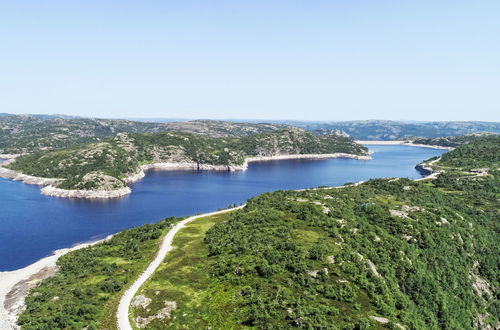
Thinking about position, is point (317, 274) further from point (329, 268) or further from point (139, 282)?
point (139, 282)

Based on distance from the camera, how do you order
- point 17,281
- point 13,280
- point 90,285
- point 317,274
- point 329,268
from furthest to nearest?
point 13,280, point 17,281, point 90,285, point 329,268, point 317,274

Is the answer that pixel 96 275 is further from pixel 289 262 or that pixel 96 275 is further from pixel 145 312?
pixel 289 262

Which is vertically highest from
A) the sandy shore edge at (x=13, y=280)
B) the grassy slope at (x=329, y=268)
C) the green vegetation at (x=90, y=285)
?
the grassy slope at (x=329, y=268)

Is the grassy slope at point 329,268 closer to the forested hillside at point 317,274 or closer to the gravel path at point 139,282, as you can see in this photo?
the forested hillside at point 317,274

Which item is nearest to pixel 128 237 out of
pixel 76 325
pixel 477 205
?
pixel 76 325

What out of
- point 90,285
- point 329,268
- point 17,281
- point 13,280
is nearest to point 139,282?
point 90,285

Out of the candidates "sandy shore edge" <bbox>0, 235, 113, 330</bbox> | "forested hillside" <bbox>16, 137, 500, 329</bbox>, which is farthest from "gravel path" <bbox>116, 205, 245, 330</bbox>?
"sandy shore edge" <bbox>0, 235, 113, 330</bbox>

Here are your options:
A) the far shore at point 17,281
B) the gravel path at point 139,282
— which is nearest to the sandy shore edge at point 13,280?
the far shore at point 17,281
